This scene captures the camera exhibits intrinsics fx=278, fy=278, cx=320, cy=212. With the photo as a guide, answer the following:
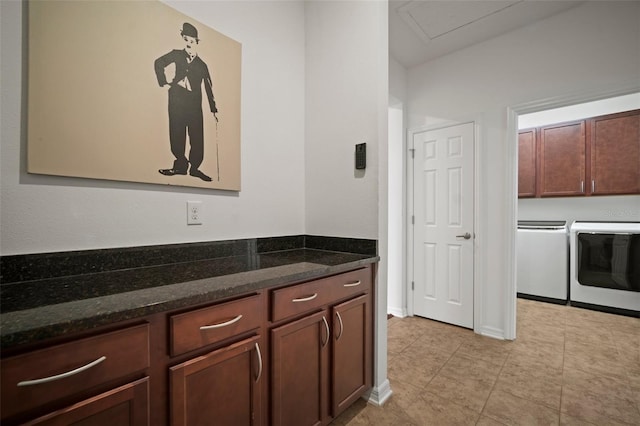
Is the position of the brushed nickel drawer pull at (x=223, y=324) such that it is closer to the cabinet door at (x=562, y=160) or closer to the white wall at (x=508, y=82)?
the white wall at (x=508, y=82)

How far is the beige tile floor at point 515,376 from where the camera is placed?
61.6 inches

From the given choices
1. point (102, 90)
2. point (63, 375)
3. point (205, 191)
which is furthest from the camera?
point (205, 191)

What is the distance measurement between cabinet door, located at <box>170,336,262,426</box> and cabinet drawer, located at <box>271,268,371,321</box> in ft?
→ 0.51

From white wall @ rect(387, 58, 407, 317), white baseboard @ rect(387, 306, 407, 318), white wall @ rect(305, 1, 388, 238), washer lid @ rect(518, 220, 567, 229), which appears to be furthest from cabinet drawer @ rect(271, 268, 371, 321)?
washer lid @ rect(518, 220, 567, 229)

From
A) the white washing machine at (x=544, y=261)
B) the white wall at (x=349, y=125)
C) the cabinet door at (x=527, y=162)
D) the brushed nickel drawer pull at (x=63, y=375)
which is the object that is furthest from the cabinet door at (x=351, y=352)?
the cabinet door at (x=527, y=162)

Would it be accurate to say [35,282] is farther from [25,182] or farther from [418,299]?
[418,299]

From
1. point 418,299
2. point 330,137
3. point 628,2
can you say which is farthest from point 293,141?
point 628,2

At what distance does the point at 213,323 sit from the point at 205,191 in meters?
0.83

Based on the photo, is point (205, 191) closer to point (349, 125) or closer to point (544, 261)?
point (349, 125)

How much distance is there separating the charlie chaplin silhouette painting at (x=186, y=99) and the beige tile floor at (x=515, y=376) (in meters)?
1.63

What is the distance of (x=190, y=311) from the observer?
880 millimetres

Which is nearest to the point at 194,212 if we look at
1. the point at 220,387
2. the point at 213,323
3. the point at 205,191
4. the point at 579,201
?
the point at 205,191

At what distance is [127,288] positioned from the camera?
0.93 meters

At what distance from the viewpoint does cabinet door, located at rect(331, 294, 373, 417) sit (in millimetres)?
1408
